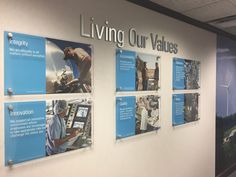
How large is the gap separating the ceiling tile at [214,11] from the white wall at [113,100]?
18 cm

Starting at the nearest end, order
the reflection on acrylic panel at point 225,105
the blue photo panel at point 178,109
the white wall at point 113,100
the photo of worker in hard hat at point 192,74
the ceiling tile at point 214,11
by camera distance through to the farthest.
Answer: the white wall at point 113,100, the ceiling tile at point 214,11, the blue photo panel at point 178,109, the photo of worker in hard hat at point 192,74, the reflection on acrylic panel at point 225,105

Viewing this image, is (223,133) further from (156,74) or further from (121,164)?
(121,164)

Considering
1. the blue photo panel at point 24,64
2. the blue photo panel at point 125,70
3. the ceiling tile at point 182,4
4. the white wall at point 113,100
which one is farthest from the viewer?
the ceiling tile at point 182,4

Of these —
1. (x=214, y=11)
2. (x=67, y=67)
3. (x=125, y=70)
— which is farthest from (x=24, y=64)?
(x=214, y=11)

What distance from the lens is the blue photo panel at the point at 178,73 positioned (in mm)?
3070

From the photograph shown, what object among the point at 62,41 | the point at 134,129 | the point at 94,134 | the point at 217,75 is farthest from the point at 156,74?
the point at 217,75

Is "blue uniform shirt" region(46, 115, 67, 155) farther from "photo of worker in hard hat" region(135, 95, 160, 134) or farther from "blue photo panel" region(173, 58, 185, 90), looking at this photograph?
"blue photo panel" region(173, 58, 185, 90)

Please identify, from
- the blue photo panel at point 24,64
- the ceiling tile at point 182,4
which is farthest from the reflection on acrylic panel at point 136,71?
the blue photo panel at point 24,64

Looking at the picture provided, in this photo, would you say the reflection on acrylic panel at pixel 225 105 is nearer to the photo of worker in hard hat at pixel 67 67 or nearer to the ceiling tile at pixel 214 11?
the ceiling tile at pixel 214 11

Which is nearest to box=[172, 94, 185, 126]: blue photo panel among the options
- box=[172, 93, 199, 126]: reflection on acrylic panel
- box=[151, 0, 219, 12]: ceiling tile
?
box=[172, 93, 199, 126]: reflection on acrylic panel

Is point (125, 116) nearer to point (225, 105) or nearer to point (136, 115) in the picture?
point (136, 115)

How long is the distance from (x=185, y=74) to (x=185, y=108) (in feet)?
1.43

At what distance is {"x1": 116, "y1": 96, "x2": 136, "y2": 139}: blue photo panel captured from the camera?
233 centimetres

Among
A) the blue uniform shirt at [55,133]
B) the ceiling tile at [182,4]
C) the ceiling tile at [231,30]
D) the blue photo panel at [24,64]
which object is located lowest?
the blue uniform shirt at [55,133]
